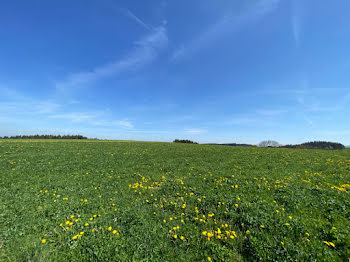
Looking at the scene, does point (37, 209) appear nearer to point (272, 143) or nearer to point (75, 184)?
point (75, 184)

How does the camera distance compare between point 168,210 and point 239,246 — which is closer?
point 239,246

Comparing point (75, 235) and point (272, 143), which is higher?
point (272, 143)

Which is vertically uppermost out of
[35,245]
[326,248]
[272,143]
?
[272,143]

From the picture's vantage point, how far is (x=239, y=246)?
3781 millimetres

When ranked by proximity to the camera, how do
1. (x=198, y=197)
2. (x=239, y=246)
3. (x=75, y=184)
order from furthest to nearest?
(x=75, y=184)
(x=198, y=197)
(x=239, y=246)

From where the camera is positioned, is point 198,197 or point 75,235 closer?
point 75,235

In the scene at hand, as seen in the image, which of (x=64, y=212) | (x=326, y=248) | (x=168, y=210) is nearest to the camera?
(x=326, y=248)

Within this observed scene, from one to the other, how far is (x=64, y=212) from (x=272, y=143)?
72125mm

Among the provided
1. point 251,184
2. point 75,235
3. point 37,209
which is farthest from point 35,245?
point 251,184

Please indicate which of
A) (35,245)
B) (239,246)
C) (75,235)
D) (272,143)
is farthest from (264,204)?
(272,143)

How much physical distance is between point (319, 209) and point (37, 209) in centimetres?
1061

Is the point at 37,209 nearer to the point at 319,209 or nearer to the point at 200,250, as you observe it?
the point at 200,250

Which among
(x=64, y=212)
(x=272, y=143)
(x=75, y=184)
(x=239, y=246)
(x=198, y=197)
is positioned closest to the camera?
(x=239, y=246)

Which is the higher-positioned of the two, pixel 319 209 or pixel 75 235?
pixel 319 209
